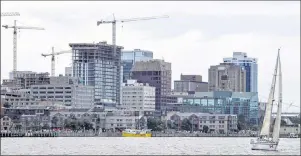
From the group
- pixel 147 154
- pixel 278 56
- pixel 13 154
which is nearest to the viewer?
pixel 13 154

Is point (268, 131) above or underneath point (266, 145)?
above

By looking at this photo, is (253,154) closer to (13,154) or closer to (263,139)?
(263,139)

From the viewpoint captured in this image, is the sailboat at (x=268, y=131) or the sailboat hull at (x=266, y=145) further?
the sailboat at (x=268, y=131)

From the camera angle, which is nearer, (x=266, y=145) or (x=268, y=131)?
(x=266, y=145)

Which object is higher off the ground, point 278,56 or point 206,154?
point 278,56

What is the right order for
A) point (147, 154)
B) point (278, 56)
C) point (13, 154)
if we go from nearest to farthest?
1. point (13, 154)
2. point (147, 154)
3. point (278, 56)

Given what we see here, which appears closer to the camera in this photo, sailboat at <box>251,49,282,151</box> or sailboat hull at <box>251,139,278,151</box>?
sailboat hull at <box>251,139,278,151</box>

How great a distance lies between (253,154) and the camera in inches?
5782

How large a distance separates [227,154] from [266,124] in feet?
52.8

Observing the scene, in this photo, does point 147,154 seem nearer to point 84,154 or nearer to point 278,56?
point 84,154

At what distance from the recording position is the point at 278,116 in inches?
6299

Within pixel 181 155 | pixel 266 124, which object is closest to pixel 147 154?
pixel 181 155

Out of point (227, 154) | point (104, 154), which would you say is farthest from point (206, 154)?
point (104, 154)

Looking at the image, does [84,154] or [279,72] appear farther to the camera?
[279,72]
